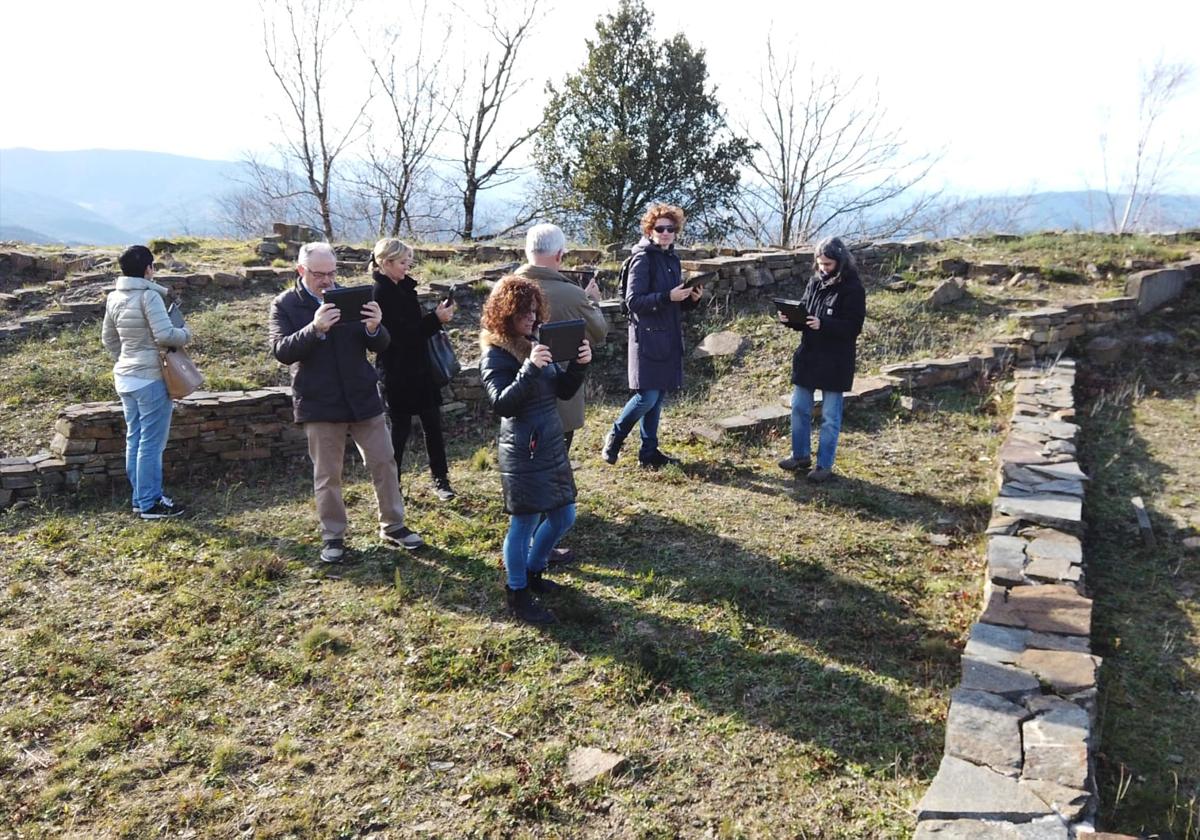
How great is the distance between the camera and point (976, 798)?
287 cm

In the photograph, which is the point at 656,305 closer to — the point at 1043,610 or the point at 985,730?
the point at 1043,610

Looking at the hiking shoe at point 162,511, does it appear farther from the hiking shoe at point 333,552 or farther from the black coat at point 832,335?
the black coat at point 832,335

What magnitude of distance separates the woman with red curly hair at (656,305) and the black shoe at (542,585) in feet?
6.22

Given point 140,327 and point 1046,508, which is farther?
point 140,327

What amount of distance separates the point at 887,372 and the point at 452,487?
4.75m

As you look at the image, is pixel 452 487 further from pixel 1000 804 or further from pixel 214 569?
pixel 1000 804

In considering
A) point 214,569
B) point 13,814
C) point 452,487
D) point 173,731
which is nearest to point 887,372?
point 452,487

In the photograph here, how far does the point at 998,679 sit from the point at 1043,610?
0.80 metres

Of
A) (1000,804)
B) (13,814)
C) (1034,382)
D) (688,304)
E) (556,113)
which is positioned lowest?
(13,814)

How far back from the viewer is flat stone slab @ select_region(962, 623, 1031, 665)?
12.3 ft

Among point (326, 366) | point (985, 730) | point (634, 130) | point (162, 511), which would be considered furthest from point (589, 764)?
point (634, 130)

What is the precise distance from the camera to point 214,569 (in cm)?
498

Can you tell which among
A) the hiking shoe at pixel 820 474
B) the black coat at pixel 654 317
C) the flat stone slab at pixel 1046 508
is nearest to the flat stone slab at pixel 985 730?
the flat stone slab at pixel 1046 508

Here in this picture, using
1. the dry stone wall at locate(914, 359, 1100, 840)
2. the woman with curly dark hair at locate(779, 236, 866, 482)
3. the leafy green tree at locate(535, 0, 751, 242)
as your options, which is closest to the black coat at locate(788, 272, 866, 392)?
the woman with curly dark hair at locate(779, 236, 866, 482)
